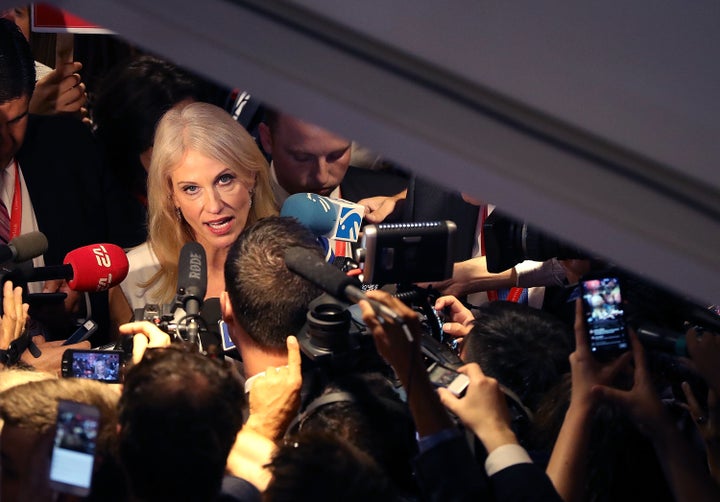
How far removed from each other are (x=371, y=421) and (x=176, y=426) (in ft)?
1.29

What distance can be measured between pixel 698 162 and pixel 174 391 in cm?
A: 109

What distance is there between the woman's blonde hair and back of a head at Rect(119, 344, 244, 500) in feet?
4.58

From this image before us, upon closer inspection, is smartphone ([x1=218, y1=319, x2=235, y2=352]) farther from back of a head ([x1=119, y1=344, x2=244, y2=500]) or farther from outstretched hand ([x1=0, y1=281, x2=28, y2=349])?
back of a head ([x1=119, y1=344, x2=244, y2=500])

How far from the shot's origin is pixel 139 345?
2115 mm

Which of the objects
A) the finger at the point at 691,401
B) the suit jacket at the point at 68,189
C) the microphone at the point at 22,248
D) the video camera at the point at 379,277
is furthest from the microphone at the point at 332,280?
the suit jacket at the point at 68,189

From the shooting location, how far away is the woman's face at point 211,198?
2980 mm

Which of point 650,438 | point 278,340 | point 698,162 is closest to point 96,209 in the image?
point 278,340

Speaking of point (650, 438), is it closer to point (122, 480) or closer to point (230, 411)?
point (230, 411)

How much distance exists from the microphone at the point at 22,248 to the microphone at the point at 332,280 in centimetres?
82

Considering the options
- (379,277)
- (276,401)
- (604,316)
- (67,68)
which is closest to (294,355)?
(276,401)

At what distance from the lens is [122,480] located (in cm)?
165

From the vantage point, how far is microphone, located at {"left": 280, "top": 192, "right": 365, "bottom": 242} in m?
2.52

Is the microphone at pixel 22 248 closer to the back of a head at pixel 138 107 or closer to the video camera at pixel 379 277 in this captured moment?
the video camera at pixel 379 277

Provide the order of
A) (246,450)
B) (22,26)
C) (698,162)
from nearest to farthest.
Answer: (698,162), (246,450), (22,26)
